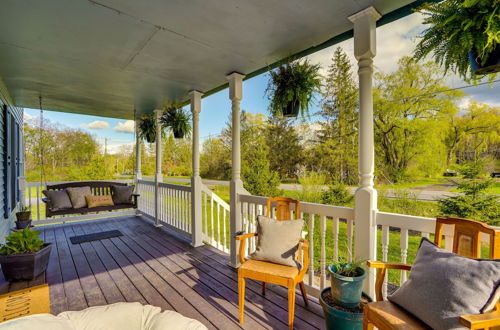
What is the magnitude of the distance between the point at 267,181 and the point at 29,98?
268 inches

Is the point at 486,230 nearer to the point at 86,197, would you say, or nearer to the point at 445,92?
the point at 86,197

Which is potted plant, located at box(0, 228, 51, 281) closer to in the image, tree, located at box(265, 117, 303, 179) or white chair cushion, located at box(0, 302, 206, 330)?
white chair cushion, located at box(0, 302, 206, 330)

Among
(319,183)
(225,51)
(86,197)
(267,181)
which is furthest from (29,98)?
(319,183)

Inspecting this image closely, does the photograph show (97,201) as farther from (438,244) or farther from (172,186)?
(438,244)

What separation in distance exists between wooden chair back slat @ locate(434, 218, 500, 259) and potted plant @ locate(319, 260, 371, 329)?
584 millimetres

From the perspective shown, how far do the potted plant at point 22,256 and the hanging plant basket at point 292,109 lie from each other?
133 inches

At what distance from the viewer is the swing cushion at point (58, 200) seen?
4.30 m

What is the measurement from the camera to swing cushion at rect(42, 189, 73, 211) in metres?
4.30

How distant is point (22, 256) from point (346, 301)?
3484mm

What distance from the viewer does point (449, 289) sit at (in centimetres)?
119

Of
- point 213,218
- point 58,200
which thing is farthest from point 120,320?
point 58,200

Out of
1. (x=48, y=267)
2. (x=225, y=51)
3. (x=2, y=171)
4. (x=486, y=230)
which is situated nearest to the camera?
(x=486, y=230)

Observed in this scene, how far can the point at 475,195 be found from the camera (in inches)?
196

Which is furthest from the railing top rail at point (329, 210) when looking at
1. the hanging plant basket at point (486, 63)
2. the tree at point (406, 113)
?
the tree at point (406, 113)
